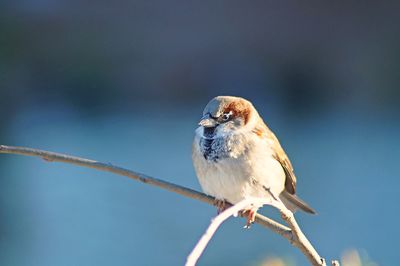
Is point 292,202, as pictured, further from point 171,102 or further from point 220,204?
point 171,102

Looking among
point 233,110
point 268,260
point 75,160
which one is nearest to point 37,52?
point 233,110

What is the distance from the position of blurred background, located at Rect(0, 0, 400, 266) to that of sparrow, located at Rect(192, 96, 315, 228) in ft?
4.99

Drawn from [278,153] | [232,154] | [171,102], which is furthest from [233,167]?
[171,102]

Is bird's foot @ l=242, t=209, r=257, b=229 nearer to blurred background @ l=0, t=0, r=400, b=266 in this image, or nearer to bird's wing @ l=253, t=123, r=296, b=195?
bird's wing @ l=253, t=123, r=296, b=195

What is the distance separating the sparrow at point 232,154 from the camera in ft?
4.57

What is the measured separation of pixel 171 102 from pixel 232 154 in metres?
2.50

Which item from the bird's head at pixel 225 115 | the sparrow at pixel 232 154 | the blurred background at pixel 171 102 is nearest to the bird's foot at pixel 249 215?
the sparrow at pixel 232 154

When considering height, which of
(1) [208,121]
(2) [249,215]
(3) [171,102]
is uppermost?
(1) [208,121]

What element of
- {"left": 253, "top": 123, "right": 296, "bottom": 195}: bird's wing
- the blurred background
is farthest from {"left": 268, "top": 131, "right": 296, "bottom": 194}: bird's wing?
the blurred background

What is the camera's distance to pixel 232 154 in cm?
141

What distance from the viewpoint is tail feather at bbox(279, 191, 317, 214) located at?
151cm

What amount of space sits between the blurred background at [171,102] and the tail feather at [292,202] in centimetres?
141

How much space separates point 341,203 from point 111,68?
52.5 inches

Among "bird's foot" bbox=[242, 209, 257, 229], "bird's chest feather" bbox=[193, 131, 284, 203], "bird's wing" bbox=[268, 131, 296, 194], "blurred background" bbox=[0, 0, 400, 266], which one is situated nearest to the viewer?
"bird's foot" bbox=[242, 209, 257, 229]
